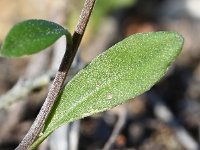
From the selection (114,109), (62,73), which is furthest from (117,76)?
(114,109)

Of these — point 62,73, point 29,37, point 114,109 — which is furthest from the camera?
point 114,109

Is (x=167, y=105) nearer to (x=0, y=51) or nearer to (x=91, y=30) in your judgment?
(x=91, y=30)

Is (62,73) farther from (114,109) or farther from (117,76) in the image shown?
(114,109)

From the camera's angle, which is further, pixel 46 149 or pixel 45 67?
pixel 45 67

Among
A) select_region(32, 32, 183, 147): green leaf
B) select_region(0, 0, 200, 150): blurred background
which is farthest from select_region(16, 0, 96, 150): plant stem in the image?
select_region(0, 0, 200, 150): blurred background

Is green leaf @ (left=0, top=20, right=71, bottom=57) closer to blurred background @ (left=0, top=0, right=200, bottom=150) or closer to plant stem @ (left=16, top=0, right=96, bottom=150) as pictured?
plant stem @ (left=16, top=0, right=96, bottom=150)

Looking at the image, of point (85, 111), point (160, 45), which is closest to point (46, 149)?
point (85, 111)
